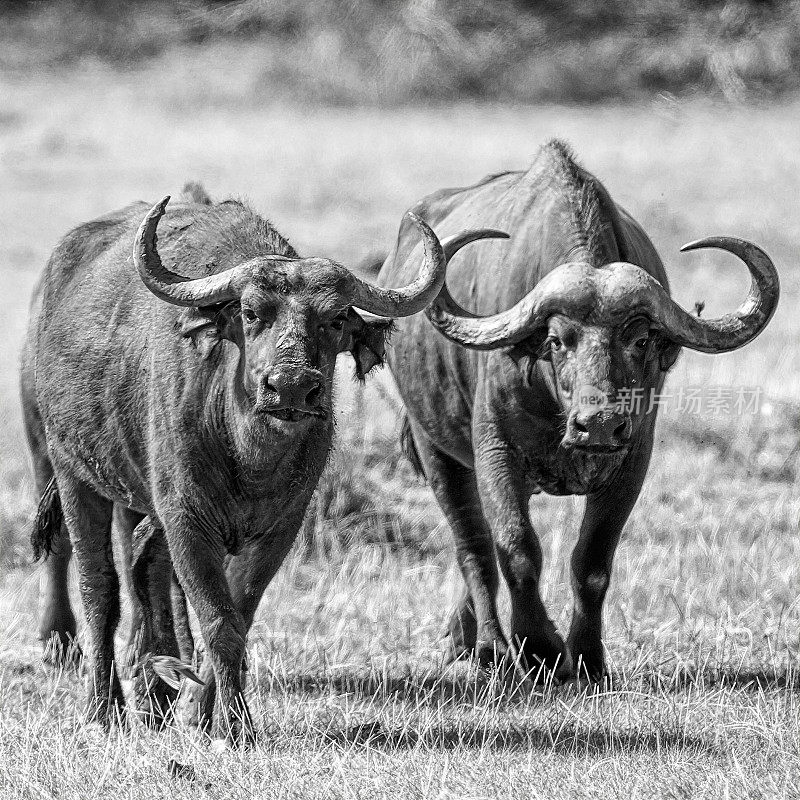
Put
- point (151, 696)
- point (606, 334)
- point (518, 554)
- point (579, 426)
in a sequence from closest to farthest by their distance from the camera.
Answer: point (579, 426)
point (606, 334)
point (151, 696)
point (518, 554)

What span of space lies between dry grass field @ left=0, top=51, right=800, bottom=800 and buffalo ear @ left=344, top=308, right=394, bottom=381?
4.36 ft

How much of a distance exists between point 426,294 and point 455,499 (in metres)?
2.16

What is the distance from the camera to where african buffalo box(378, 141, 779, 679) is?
566 centimetres

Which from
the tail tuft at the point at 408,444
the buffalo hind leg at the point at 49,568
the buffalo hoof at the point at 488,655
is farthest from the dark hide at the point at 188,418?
the tail tuft at the point at 408,444

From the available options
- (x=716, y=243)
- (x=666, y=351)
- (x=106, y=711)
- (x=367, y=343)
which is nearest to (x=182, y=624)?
(x=106, y=711)

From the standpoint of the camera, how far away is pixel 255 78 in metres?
27.2

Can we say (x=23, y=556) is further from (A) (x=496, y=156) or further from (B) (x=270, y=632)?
(A) (x=496, y=156)

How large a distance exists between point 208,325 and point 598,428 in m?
1.45

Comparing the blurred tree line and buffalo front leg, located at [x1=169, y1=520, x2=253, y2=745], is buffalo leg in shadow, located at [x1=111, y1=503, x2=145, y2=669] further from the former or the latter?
the blurred tree line

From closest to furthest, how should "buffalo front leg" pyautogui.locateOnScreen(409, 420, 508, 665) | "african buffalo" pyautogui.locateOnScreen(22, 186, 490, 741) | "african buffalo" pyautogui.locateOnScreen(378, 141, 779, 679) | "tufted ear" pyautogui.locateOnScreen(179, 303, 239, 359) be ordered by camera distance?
"african buffalo" pyautogui.locateOnScreen(22, 186, 490, 741) → "tufted ear" pyautogui.locateOnScreen(179, 303, 239, 359) → "african buffalo" pyautogui.locateOnScreen(378, 141, 779, 679) → "buffalo front leg" pyautogui.locateOnScreen(409, 420, 508, 665)

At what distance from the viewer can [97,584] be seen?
6043 millimetres

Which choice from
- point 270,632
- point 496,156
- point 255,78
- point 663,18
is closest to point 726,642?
point 270,632

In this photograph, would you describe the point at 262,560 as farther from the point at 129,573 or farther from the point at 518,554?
the point at 518,554

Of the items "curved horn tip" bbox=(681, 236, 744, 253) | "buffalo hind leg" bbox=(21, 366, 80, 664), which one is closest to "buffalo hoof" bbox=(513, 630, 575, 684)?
"curved horn tip" bbox=(681, 236, 744, 253)
